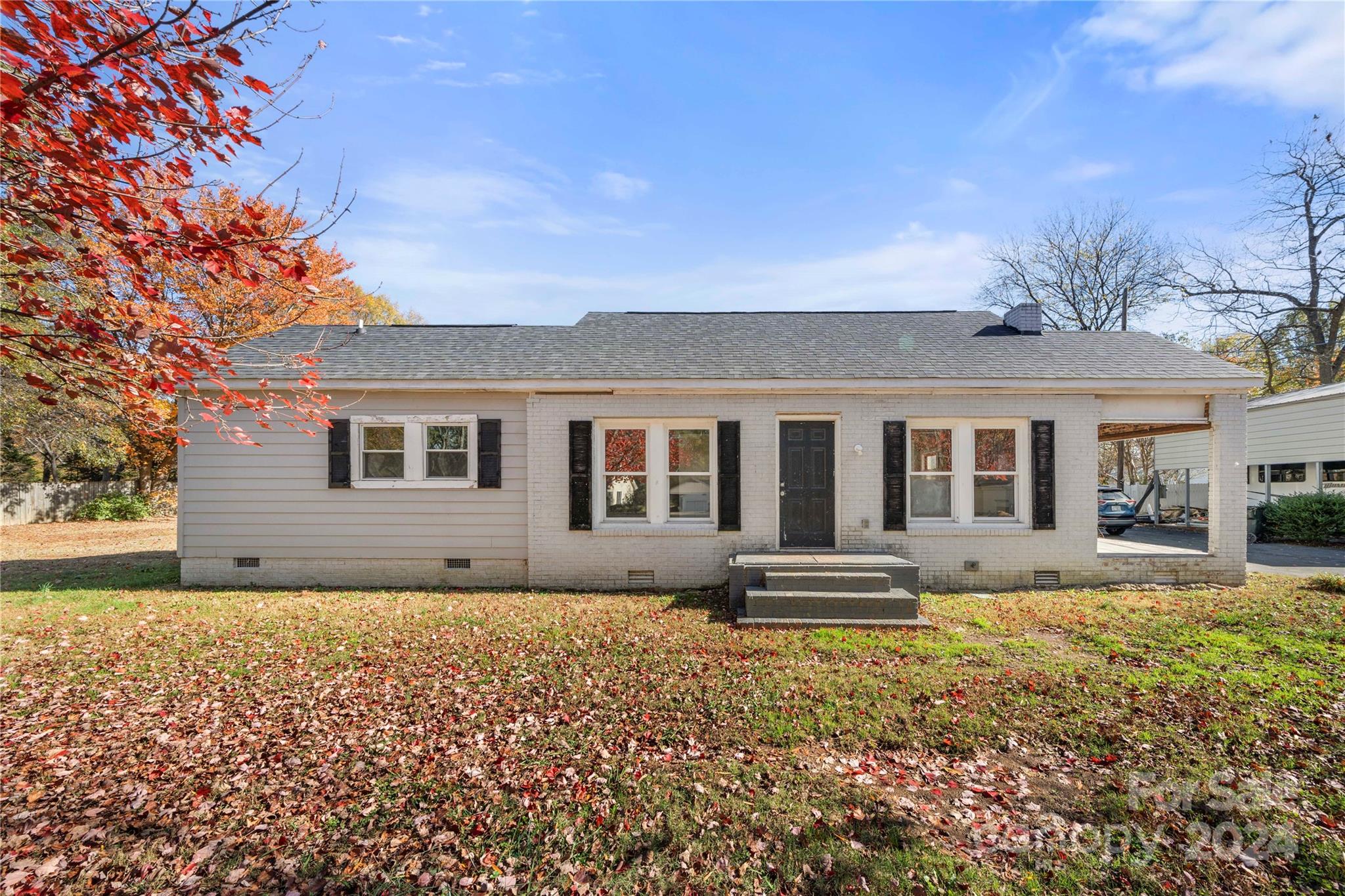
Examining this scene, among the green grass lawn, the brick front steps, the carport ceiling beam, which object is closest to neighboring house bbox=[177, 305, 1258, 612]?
the carport ceiling beam

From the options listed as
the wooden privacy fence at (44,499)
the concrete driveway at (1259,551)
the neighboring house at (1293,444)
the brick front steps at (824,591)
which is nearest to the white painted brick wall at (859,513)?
the brick front steps at (824,591)

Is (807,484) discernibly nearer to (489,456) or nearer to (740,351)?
(740,351)

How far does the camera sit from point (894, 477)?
8.89 metres

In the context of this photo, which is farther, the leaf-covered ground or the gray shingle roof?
the gray shingle roof

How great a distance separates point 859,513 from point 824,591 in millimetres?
1910

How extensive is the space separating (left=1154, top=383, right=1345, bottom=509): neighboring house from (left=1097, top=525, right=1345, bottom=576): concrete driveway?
285 cm

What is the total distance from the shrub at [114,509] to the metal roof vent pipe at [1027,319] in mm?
27430

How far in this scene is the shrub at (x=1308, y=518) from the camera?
554 inches

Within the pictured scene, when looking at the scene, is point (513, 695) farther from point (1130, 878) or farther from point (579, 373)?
point (579, 373)

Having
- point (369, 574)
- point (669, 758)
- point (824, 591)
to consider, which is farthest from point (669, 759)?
point (369, 574)

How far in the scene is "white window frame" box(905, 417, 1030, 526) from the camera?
9016 mm

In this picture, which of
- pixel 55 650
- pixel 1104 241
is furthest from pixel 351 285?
pixel 1104 241

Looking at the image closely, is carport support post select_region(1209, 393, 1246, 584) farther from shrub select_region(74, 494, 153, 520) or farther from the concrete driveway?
shrub select_region(74, 494, 153, 520)

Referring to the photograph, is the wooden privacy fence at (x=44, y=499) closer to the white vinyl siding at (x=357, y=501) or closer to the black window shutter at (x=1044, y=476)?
the white vinyl siding at (x=357, y=501)
